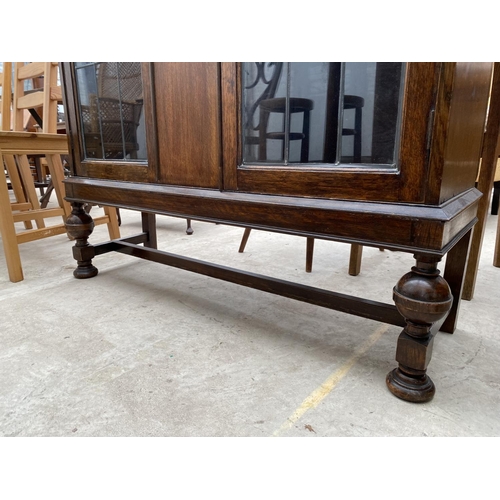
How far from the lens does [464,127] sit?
902 millimetres

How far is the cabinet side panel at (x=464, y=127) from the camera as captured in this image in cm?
80

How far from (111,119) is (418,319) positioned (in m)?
1.31

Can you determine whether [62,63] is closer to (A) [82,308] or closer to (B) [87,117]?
(B) [87,117]

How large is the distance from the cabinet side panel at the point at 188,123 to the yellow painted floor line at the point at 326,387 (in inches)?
26.1

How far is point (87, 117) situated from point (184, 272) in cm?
84

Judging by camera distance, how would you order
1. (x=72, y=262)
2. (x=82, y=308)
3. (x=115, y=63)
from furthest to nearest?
(x=72, y=262), (x=82, y=308), (x=115, y=63)

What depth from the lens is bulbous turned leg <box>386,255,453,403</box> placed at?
0.86 meters

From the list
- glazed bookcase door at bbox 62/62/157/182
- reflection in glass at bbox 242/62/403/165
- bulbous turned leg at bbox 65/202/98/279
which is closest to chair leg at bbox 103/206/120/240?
bulbous turned leg at bbox 65/202/98/279

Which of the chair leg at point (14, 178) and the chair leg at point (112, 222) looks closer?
the chair leg at point (112, 222)

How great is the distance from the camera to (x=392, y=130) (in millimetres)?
845

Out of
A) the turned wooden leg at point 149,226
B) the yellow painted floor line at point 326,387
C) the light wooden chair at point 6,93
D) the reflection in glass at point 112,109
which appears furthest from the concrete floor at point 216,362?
the light wooden chair at point 6,93

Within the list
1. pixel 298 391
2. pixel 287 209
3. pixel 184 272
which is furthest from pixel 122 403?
pixel 184 272

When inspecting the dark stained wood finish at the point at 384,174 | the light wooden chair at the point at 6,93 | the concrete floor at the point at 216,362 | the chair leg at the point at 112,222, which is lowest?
the concrete floor at the point at 216,362

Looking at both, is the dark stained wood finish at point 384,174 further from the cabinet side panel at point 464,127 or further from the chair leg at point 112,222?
the chair leg at point 112,222
